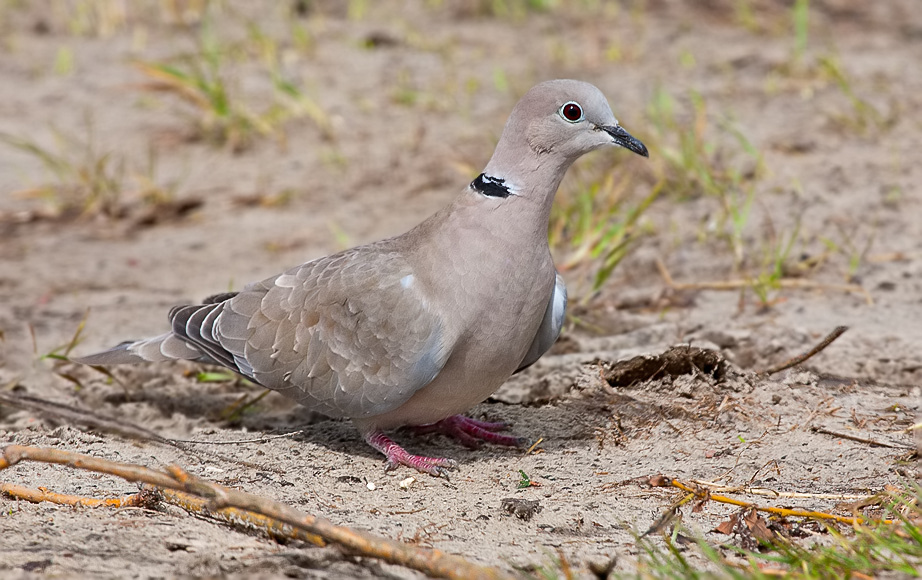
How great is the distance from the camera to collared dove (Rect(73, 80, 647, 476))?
3.13m

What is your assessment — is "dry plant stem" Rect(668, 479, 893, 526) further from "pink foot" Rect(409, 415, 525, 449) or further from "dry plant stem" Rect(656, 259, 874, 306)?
"dry plant stem" Rect(656, 259, 874, 306)

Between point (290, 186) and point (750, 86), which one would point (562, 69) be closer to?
point (750, 86)

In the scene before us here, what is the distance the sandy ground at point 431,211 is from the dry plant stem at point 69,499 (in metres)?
0.04

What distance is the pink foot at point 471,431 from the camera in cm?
349

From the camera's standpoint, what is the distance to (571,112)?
323 cm

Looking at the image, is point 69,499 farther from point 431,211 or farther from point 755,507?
point 431,211

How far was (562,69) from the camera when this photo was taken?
7402mm

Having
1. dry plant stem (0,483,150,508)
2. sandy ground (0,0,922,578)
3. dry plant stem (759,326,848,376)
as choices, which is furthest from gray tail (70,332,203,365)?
dry plant stem (759,326,848,376)

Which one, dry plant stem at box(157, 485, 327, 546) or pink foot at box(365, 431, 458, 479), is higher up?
dry plant stem at box(157, 485, 327, 546)

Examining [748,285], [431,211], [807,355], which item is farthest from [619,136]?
[431,211]

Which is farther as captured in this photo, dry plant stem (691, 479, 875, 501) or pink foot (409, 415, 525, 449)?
pink foot (409, 415, 525, 449)

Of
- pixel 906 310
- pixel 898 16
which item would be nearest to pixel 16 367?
pixel 906 310

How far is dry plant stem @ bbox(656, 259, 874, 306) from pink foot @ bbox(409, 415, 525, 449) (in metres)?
1.45

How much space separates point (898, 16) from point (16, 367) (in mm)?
7100
